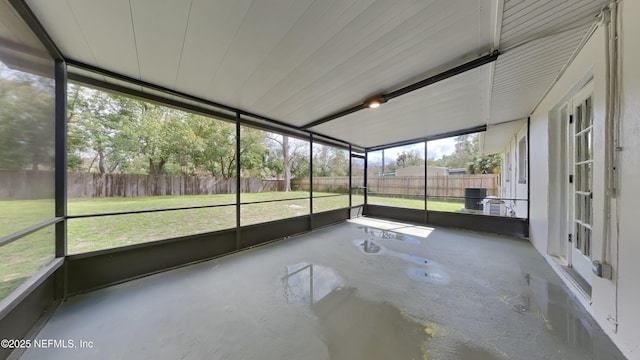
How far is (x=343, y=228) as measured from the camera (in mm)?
4988

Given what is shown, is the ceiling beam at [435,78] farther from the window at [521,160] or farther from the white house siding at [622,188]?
the window at [521,160]

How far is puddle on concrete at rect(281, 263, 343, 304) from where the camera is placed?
2057 mm

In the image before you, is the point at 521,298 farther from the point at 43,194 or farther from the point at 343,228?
the point at 43,194

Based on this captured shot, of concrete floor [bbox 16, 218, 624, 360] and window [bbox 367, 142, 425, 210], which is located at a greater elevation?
window [bbox 367, 142, 425, 210]

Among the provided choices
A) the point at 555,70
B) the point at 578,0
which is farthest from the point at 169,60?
the point at 555,70

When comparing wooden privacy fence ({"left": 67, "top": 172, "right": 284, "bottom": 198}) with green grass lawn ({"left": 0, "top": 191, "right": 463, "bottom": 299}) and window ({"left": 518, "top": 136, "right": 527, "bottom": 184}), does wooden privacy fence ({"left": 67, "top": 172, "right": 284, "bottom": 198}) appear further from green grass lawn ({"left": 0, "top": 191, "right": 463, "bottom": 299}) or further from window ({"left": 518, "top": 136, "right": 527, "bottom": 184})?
window ({"left": 518, "top": 136, "right": 527, "bottom": 184})

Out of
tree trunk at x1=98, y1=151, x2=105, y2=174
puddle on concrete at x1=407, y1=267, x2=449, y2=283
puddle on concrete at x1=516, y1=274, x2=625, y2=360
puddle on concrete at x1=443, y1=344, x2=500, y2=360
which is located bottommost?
puddle on concrete at x1=407, y1=267, x2=449, y2=283

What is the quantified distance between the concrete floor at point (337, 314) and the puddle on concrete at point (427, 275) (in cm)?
1

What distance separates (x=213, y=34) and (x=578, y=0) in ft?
8.84

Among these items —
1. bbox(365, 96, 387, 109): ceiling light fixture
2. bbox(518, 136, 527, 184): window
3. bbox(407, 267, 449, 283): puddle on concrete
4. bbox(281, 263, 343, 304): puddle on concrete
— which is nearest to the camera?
bbox(281, 263, 343, 304): puddle on concrete

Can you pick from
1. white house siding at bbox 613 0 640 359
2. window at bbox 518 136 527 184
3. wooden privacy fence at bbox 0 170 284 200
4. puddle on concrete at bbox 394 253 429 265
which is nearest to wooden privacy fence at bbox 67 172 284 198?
wooden privacy fence at bbox 0 170 284 200

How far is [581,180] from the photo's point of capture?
233cm

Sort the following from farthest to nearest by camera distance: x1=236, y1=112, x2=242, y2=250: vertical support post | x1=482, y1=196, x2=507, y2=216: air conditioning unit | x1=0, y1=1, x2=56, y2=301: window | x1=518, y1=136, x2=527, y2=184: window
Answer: x1=482, y1=196, x2=507, y2=216: air conditioning unit, x1=518, y1=136, x2=527, y2=184: window, x1=236, y1=112, x2=242, y2=250: vertical support post, x1=0, y1=1, x2=56, y2=301: window

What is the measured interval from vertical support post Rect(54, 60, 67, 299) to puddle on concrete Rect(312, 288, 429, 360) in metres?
2.61
